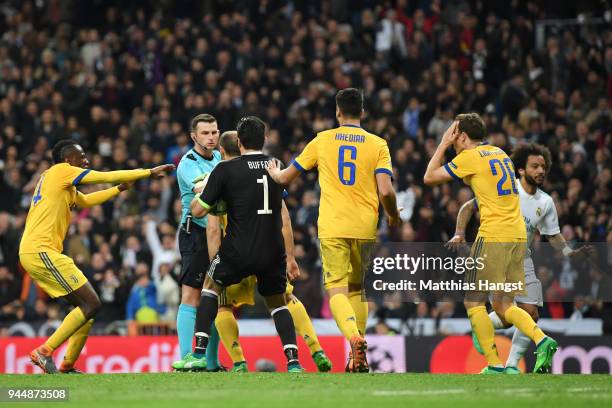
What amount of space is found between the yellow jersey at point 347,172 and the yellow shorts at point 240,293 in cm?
115

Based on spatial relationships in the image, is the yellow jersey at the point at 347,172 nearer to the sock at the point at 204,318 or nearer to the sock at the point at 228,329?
the sock at the point at 204,318

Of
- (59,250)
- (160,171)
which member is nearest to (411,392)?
(160,171)

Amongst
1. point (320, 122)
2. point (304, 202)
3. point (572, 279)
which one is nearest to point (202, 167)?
point (572, 279)

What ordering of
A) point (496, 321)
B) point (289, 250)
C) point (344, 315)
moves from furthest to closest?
point (496, 321), point (289, 250), point (344, 315)

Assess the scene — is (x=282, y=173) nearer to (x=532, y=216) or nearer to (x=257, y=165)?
(x=257, y=165)

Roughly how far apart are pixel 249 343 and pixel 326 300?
1.86 meters

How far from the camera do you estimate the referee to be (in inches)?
455

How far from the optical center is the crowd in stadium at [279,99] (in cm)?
1888

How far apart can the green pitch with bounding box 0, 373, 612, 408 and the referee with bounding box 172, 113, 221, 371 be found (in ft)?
2.97

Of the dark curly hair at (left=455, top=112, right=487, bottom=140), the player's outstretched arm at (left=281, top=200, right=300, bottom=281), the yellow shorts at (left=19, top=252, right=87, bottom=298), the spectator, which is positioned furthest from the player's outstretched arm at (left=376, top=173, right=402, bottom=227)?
the spectator

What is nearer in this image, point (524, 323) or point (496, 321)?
point (524, 323)

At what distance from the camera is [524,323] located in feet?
35.1

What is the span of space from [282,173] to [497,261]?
6.95 feet

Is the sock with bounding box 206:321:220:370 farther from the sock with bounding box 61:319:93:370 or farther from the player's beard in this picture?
the player's beard
